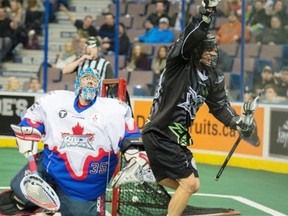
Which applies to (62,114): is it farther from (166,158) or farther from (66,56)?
(66,56)

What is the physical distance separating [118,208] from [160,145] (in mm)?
1313

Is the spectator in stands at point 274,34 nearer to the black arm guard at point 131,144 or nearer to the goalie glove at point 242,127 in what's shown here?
the goalie glove at point 242,127

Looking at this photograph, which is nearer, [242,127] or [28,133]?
[28,133]

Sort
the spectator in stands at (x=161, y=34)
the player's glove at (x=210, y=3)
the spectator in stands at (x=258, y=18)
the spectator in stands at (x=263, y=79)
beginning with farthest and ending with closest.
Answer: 1. the spectator in stands at (x=161, y=34)
2. the spectator in stands at (x=258, y=18)
3. the spectator in stands at (x=263, y=79)
4. the player's glove at (x=210, y=3)

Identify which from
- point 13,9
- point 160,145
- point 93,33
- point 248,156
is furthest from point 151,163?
point 13,9

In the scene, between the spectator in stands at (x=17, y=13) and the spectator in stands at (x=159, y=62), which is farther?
the spectator in stands at (x=17, y=13)

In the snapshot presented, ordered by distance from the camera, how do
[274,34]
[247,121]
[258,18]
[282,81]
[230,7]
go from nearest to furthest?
[247,121], [282,81], [274,34], [258,18], [230,7]

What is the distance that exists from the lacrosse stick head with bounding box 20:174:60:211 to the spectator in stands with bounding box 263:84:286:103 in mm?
5455

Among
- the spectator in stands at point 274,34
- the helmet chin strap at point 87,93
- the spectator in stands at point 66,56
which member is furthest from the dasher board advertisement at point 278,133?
the helmet chin strap at point 87,93

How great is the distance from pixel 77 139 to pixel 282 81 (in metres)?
5.38

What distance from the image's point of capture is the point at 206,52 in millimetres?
5809

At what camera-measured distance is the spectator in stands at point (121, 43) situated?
11984mm

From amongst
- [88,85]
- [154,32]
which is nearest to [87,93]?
[88,85]

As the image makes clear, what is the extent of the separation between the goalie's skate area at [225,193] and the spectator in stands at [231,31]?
1.87 meters
